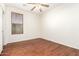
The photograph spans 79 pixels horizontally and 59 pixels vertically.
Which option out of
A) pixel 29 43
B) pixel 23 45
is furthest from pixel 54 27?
pixel 23 45

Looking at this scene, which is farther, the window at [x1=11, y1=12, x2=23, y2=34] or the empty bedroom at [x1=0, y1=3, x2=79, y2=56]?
the empty bedroom at [x1=0, y1=3, x2=79, y2=56]

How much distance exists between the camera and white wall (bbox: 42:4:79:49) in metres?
2.94

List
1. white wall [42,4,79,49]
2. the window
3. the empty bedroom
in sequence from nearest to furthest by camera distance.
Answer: the window
the empty bedroom
white wall [42,4,79,49]

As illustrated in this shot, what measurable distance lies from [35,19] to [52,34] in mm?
812

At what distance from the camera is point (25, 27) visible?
2617 millimetres

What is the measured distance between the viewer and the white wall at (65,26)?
2939 mm

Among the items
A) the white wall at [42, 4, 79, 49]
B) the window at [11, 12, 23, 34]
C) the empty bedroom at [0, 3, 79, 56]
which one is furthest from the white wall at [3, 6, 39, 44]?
the white wall at [42, 4, 79, 49]

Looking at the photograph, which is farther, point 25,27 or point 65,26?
point 65,26

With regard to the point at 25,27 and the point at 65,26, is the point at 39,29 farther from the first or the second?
the point at 65,26

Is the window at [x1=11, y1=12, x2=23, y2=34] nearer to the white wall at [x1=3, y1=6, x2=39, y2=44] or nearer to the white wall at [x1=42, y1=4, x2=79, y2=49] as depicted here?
the white wall at [x1=3, y1=6, x2=39, y2=44]

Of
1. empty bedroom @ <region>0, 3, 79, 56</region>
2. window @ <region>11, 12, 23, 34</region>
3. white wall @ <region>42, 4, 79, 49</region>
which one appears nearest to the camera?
window @ <region>11, 12, 23, 34</region>

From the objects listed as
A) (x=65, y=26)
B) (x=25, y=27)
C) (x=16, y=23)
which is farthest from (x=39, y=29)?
(x=65, y=26)

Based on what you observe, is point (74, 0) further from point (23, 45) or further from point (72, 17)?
point (23, 45)

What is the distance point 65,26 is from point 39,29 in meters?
1.12
